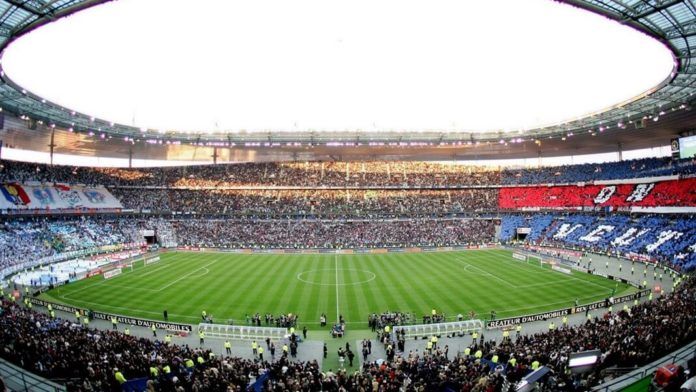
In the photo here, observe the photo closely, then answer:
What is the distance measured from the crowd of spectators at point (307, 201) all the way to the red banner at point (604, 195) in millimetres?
4638

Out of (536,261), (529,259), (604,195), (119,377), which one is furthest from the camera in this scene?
(604,195)

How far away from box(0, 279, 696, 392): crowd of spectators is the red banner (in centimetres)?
3850

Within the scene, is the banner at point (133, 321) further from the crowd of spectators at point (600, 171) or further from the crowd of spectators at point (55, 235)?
the crowd of spectators at point (600, 171)

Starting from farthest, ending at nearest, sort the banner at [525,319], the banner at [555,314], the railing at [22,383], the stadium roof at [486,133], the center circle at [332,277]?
the center circle at [332,277] → the banner at [555,314] → the banner at [525,319] → the stadium roof at [486,133] → the railing at [22,383]

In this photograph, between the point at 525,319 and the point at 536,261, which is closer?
the point at 525,319

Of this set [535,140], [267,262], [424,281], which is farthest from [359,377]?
[535,140]

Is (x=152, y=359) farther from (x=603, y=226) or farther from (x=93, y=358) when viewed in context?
(x=603, y=226)

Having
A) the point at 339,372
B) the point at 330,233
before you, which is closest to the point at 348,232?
the point at 330,233

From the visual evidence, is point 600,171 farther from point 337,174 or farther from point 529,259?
point 337,174

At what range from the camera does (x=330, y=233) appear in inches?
2581

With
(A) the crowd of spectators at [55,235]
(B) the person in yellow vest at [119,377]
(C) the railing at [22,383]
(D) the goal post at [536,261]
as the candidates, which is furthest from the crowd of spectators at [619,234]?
(A) the crowd of spectators at [55,235]

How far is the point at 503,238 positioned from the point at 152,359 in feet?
190

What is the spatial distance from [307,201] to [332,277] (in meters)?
34.9

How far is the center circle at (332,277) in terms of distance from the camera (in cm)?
3806
